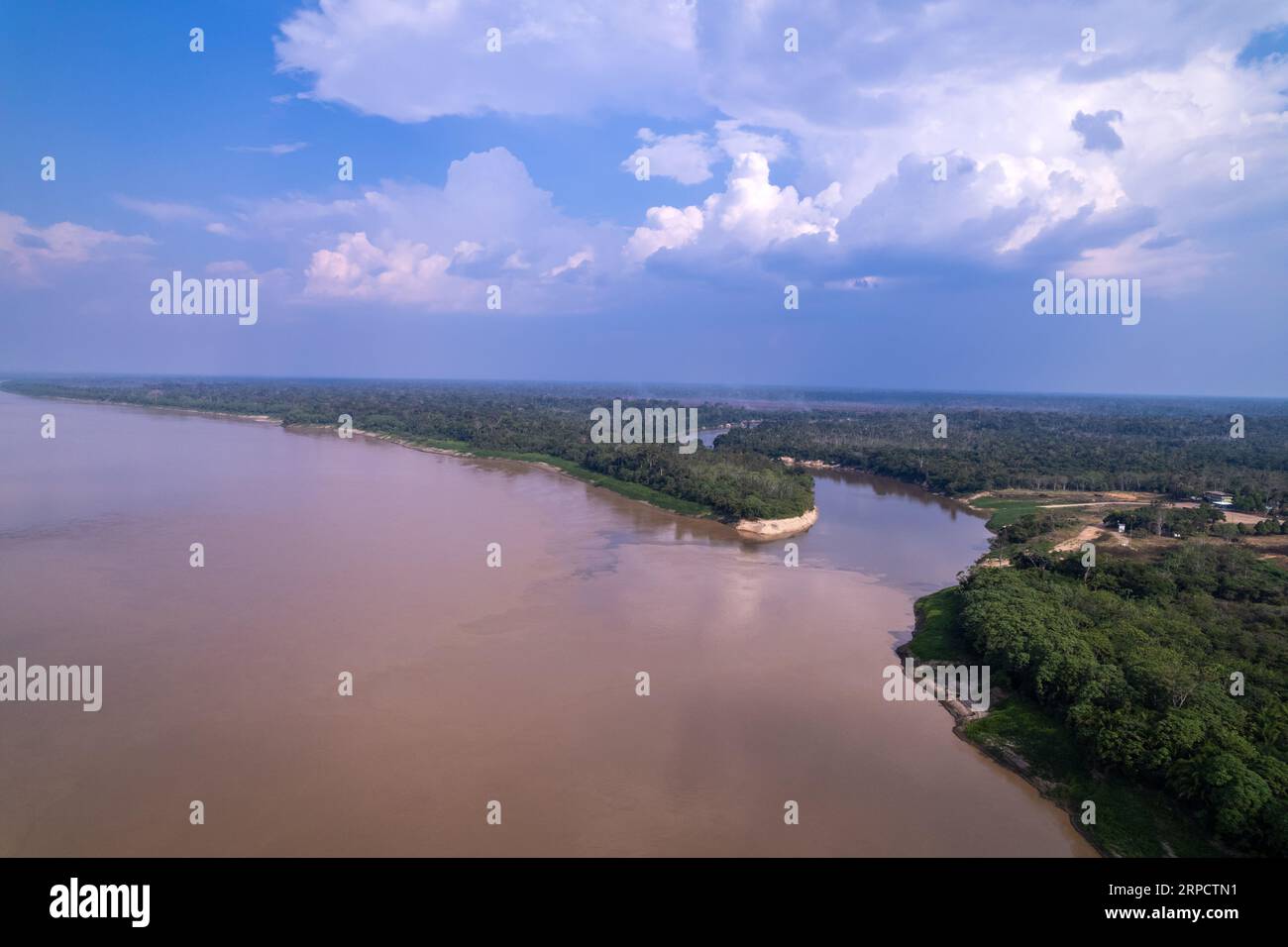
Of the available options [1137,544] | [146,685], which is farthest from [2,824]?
[1137,544]

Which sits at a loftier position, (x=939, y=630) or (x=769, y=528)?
(x=769, y=528)

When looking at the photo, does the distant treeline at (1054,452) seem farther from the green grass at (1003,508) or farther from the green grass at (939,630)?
the green grass at (939,630)

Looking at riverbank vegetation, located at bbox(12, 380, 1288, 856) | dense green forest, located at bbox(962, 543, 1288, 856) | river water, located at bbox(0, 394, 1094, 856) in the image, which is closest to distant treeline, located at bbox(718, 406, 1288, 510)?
riverbank vegetation, located at bbox(12, 380, 1288, 856)

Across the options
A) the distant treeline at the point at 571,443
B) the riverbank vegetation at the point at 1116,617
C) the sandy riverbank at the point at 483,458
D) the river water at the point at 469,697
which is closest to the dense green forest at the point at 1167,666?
the riverbank vegetation at the point at 1116,617

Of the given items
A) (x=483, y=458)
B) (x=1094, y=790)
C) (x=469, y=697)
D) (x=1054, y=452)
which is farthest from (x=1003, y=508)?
(x=483, y=458)

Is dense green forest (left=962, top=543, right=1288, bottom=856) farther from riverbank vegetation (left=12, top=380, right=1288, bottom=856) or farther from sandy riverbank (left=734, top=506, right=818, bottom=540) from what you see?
sandy riverbank (left=734, top=506, right=818, bottom=540)

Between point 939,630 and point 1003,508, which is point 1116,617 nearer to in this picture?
point 939,630
